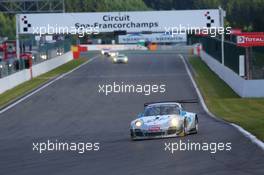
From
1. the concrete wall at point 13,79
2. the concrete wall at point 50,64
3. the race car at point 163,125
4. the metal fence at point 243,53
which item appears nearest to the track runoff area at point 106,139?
the race car at point 163,125

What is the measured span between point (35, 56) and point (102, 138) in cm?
4352

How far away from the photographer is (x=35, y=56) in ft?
219

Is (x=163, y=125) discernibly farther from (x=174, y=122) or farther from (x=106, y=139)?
(x=106, y=139)

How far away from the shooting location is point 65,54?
3452 inches

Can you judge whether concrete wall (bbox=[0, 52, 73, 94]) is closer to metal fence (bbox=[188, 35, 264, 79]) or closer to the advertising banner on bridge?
metal fence (bbox=[188, 35, 264, 79])

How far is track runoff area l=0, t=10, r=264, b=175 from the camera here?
16406mm

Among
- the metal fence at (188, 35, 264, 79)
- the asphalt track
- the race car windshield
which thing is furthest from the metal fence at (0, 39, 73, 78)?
the race car windshield

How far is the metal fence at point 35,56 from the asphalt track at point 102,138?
9.62 feet

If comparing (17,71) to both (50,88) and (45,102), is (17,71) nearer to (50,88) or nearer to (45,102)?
(50,88)

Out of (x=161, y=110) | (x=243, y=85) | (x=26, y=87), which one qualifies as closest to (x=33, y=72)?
(x=26, y=87)

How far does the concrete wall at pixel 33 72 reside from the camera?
49.6m

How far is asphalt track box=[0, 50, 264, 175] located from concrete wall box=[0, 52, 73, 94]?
2.25m

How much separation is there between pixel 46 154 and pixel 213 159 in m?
4.27

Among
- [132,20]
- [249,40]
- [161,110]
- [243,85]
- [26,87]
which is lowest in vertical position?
[26,87]
